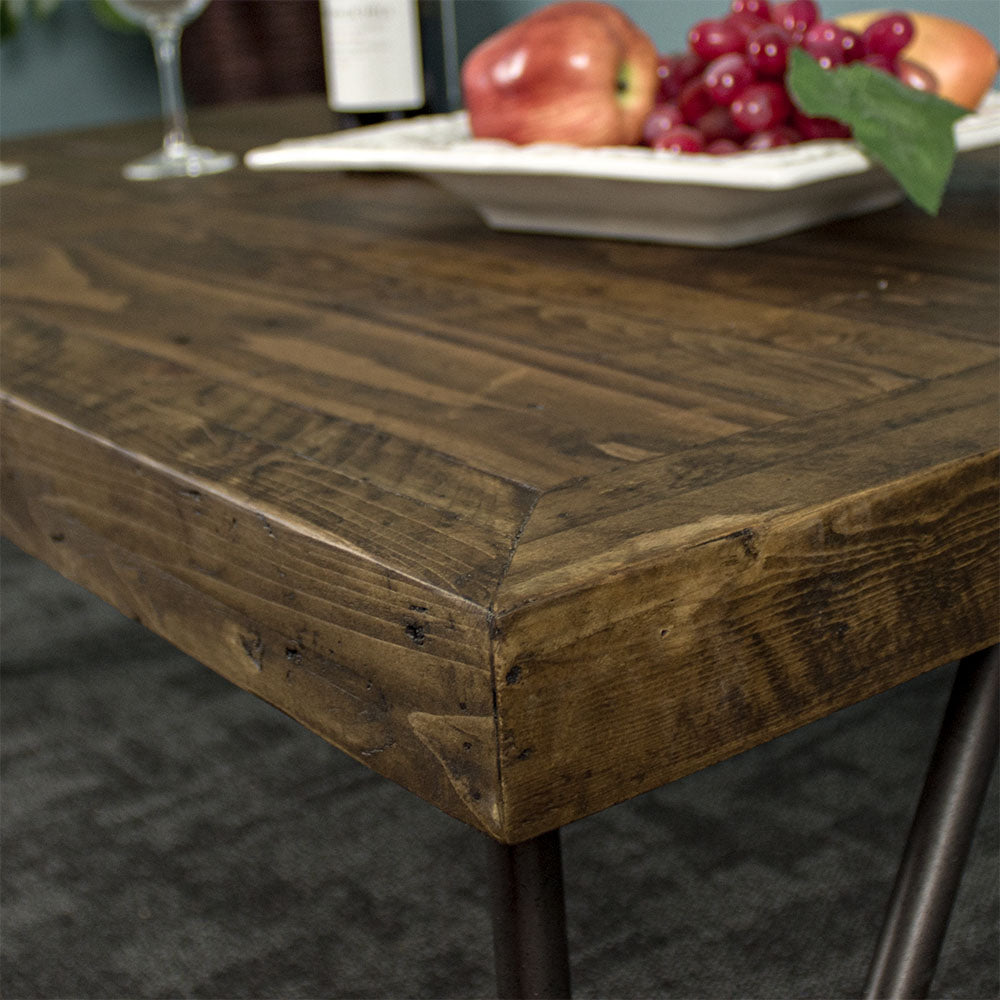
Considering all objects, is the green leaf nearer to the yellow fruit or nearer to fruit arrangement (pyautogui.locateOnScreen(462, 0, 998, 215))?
fruit arrangement (pyautogui.locateOnScreen(462, 0, 998, 215))

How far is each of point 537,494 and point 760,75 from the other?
44cm

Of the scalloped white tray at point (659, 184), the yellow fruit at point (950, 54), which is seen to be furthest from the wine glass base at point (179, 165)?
the yellow fruit at point (950, 54)

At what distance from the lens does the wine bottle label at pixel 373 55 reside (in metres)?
1.06

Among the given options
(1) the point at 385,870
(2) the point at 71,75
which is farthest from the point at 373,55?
(2) the point at 71,75

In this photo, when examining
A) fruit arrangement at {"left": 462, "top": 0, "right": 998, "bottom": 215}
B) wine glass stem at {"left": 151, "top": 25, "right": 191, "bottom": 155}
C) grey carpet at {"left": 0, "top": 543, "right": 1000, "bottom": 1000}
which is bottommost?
grey carpet at {"left": 0, "top": 543, "right": 1000, "bottom": 1000}

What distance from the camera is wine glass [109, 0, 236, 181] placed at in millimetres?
1157

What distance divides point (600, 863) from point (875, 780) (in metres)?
0.23

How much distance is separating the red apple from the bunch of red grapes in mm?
24

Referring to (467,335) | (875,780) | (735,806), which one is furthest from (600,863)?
(467,335)

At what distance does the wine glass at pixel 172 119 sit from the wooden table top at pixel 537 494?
0.51 meters

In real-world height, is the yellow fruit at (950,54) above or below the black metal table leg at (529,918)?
above

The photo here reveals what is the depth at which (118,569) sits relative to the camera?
1.54 feet

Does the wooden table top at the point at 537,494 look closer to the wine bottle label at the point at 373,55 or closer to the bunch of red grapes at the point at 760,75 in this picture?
the bunch of red grapes at the point at 760,75

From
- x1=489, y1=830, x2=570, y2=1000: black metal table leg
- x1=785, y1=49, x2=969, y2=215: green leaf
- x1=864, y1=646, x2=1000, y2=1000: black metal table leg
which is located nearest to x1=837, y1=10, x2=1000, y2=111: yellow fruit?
x1=785, y1=49, x2=969, y2=215: green leaf
